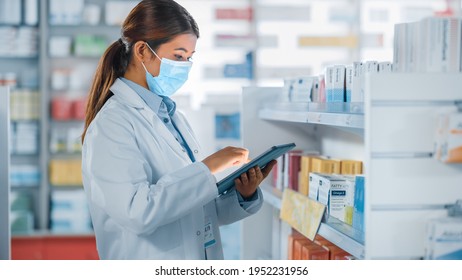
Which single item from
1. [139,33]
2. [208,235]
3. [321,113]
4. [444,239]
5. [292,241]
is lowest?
[292,241]

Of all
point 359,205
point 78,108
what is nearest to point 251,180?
point 359,205

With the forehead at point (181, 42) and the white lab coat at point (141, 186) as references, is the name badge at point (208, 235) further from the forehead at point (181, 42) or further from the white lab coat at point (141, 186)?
the forehead at point (181, 42)

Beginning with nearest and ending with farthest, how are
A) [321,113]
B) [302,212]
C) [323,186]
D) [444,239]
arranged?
[444,239]
[321,113]
[323,186]
[302,212]

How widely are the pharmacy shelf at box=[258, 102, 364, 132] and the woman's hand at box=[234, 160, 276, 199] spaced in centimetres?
23

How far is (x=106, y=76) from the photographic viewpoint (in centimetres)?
185

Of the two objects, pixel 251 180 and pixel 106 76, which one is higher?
pixel 106 76

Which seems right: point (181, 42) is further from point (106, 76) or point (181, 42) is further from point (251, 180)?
point (251, 180)

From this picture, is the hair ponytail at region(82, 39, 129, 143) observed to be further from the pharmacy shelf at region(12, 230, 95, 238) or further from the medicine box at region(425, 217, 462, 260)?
the pharmacy shelf at region(12, 230, 95, 238)

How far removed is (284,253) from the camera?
9.04 feet

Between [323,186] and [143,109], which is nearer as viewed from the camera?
[143,109]

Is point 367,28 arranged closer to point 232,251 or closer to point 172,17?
point 232,251

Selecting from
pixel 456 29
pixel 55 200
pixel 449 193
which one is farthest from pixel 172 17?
pixel 55 200

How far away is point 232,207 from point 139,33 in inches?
24.1

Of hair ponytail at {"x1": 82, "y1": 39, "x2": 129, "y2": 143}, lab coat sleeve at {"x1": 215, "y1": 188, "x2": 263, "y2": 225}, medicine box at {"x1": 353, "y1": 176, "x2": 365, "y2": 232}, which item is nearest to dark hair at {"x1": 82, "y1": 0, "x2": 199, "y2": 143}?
hair ponytail at {"x1": 82, "y1": 39, "x2": 129, "y2": 143}
